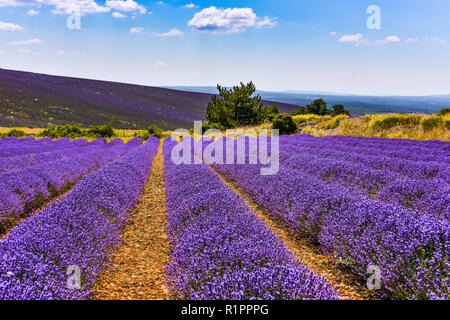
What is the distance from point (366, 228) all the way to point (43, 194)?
508 cm

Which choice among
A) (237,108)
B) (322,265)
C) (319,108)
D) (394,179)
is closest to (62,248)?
(322,265)

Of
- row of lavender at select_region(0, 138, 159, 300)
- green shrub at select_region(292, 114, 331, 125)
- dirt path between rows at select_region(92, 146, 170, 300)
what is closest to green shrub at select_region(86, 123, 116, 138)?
green shrub at select_region(292, 114, 331, 125)

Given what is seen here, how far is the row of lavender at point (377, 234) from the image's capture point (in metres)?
1.91

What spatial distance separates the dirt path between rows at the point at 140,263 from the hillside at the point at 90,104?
29.4 m

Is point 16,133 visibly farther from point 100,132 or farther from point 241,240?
point 241,240

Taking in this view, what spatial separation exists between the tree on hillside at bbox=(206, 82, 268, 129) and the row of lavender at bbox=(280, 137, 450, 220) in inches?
720

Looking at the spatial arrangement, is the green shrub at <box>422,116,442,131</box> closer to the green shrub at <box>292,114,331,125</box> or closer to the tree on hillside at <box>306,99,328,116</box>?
the green shrub at <box>292,114,331,125</box>

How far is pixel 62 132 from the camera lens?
78.9 feet

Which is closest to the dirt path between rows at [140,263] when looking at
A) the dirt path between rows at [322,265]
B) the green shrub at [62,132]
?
the dirt path between rows at [322,265]

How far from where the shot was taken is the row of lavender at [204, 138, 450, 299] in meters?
1.91

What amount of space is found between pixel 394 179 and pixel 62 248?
14.7ft
